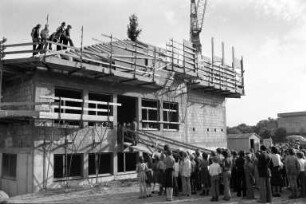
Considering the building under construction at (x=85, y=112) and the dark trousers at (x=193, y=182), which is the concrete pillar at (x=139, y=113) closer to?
the building under construction at (x=85, y=112)

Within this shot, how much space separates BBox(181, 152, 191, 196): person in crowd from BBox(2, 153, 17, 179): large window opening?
862 centimetres

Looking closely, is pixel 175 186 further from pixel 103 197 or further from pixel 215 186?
pixel 103 197

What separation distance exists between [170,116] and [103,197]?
10186 millimetres

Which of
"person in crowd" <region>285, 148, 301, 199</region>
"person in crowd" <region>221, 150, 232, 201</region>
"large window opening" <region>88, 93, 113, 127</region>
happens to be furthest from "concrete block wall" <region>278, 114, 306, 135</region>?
"person in crowd" <region>221, 150, 232, 201</region>

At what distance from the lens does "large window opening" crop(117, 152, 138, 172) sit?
19859 mm

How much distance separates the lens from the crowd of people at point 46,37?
15.6m

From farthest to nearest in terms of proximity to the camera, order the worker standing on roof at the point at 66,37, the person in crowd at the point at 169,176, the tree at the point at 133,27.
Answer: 1. the tree at the point at 133,27
2. the worker standing on roof at the point at 66,37
3. the person in crowd at the point at 169,176

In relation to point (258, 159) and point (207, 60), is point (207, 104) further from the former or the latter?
point (258, 159)

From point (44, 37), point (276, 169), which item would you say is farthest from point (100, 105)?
point (276, 169)

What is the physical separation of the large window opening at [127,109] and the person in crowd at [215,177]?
9.10 meters

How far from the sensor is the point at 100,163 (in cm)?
1878

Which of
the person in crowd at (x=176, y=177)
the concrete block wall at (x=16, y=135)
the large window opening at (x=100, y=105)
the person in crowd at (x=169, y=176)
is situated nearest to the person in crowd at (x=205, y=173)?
the person in crowd at (x=176, y=177)

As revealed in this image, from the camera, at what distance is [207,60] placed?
27.3 meters

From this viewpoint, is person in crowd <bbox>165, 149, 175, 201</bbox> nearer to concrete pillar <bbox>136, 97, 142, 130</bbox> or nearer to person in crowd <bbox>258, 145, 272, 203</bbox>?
person in crowd <bbox>258, 145, 272, 203</bbox>
